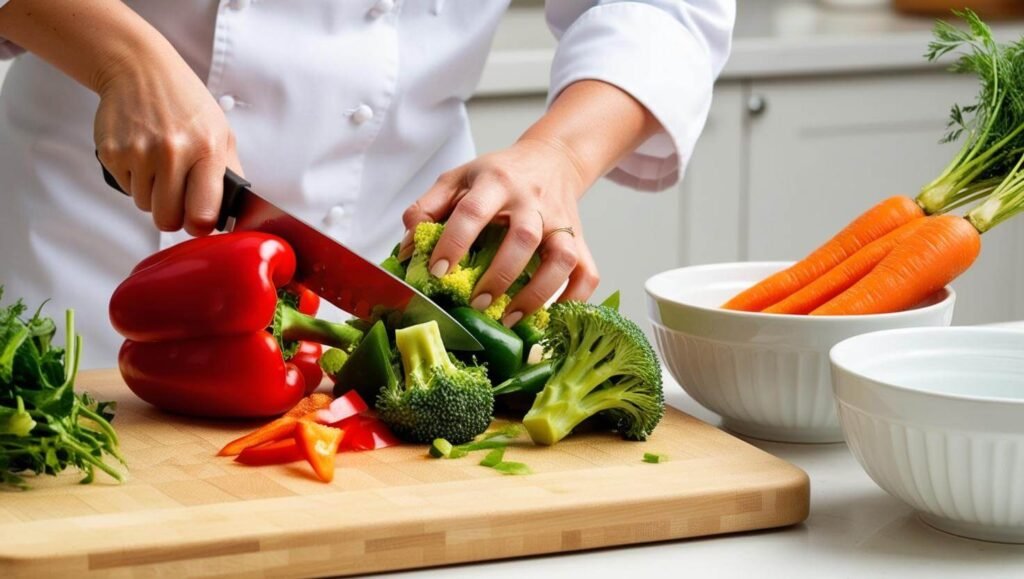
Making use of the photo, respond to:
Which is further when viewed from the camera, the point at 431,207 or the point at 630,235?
the point at 630,235

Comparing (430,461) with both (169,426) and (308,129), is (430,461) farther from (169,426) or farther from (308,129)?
(308,129)

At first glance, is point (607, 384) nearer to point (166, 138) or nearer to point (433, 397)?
point (433, 397)

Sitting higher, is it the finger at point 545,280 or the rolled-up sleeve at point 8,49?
the rolled-up sleeve at point 8,49

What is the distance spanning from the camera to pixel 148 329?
1207mm

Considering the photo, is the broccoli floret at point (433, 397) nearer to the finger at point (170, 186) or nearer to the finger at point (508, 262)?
the finger at point (508, 262)

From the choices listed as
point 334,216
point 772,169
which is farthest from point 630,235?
point 334,216

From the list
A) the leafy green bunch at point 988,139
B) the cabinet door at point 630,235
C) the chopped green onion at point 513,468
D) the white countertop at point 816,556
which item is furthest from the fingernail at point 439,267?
the cabinet door at point 630,235

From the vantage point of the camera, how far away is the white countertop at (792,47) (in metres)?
2.54

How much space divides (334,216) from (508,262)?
0.40 m

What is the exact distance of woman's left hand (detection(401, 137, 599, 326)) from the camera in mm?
1220

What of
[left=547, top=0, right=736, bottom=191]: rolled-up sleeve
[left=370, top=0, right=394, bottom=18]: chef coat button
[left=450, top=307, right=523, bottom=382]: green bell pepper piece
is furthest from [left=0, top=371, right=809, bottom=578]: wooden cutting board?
[left=370, top=0, right=394, bottom=18]: chef coat button

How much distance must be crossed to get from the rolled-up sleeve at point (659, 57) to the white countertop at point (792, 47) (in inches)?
37.9

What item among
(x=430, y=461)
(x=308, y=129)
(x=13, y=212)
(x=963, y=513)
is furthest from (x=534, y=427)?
(x=13, y=212)

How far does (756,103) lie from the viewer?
2.70 meters
